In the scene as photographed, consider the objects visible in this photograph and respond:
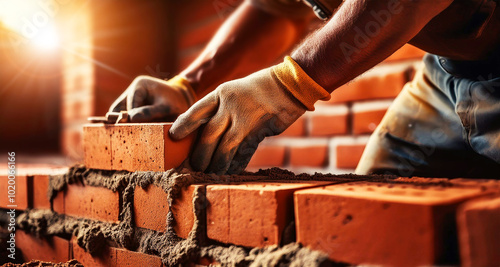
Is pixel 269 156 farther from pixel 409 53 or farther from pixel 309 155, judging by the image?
pixel 409 53

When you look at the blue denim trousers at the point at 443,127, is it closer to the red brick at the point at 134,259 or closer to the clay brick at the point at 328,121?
the clay brick at the point at 328,121

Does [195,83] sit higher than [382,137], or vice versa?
[195,83]

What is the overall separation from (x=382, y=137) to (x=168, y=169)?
2.49 ft

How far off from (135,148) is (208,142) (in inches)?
7.5

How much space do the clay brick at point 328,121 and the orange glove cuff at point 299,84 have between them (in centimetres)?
102

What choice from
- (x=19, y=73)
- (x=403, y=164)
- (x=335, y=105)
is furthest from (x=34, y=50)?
(x=403, y=164)

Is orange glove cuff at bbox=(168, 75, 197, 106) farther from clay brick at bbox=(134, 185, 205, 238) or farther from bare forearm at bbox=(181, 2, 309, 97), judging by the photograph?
clay brick at bbox=(134, 185, 205, 238)

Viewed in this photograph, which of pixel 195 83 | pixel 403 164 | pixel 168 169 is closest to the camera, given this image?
pixel 168 169

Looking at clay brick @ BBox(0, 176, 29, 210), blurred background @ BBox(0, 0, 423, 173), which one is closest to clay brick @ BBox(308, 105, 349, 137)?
blurred background @ BBox(0, 0, 423, 173)

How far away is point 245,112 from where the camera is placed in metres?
0.94

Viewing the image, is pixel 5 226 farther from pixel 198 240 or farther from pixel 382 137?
pixel 382 137

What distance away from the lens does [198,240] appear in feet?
2.70

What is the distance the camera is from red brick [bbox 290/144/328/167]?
1.97 metres

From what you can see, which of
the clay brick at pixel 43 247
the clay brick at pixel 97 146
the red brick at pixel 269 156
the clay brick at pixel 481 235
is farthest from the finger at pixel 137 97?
the red brick at pixel 269 156
